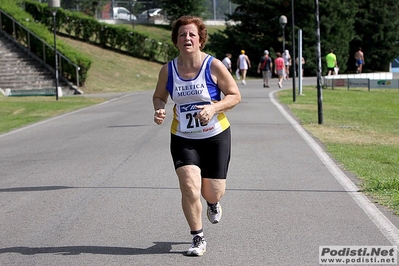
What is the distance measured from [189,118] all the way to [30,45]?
115ft

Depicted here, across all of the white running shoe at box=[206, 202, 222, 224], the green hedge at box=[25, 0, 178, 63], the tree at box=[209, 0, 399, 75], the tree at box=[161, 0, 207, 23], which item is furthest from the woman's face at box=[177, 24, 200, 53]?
the tree at box=[161, 0, 207, 23]

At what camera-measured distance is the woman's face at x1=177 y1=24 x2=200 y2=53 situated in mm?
6366

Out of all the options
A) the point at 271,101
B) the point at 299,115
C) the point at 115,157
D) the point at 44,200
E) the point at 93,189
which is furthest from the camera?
the point at 271,101

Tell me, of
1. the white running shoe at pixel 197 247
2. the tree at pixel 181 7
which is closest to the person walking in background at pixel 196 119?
the white running shoe at pixel 197 247

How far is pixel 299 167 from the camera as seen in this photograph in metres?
11.3

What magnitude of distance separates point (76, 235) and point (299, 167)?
16.3ft

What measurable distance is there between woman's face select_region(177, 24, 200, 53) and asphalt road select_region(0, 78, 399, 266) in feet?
5.57

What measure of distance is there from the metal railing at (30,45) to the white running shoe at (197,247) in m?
30.4

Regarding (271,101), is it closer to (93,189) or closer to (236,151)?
(236,151)

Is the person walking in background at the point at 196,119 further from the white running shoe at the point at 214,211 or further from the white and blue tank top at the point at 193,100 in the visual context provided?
the white running shoe at the point at 214,211

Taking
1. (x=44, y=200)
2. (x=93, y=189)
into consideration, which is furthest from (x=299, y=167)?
(x=44, y=200)

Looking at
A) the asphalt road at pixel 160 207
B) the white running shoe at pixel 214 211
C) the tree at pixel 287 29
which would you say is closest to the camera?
the asphalt road at pixel 160 207

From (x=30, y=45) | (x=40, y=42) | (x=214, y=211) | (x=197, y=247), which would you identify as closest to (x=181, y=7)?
(x=30, y=45)

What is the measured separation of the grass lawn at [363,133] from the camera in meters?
9.78
